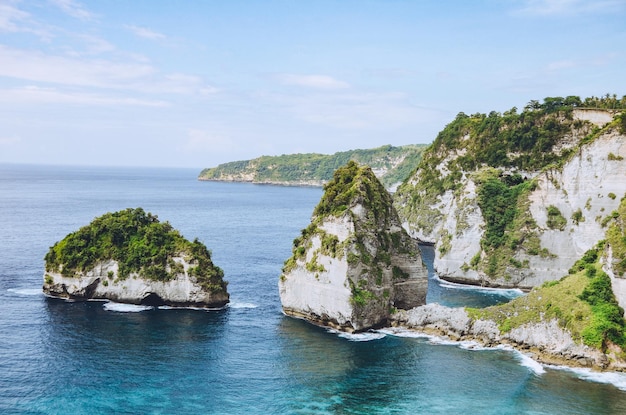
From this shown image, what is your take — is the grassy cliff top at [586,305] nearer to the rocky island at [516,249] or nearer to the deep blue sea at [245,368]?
the rocky island at [516,249]

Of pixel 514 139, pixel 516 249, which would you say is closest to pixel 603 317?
pixel 516 249

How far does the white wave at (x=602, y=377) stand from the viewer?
4472 centimetres

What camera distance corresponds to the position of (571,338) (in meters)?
49.4

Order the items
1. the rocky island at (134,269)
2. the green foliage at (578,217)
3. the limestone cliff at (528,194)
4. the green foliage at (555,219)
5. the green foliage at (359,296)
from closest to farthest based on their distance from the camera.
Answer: the green foliage at (359,296) < the rocky island at (134,269) < the limestone cliff at (528,194) < the green foliage at (578,217) < the green foliage at (555,219)

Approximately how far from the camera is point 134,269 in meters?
63.3

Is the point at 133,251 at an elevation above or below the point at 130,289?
above

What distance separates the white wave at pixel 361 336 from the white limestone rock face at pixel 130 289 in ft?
49.0

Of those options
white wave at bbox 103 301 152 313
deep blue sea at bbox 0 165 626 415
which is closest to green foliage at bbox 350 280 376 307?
deep blue sea at bbox 0 165 626 415

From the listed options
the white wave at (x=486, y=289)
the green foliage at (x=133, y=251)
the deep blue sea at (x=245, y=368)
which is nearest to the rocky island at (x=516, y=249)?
the white wave at (x=486, y=289)

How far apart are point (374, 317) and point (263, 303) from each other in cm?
1481

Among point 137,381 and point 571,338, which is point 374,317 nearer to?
point 571,338

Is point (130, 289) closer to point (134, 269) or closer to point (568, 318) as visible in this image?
point (134, 269)

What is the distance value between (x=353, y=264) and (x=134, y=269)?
946 inches

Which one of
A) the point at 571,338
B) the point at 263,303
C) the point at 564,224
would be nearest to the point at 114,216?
the point at 263,303
